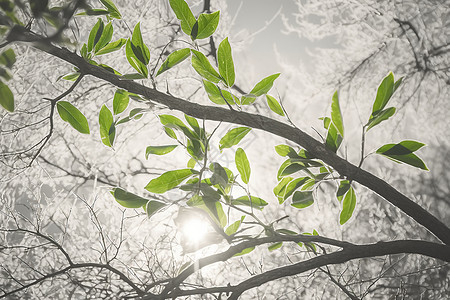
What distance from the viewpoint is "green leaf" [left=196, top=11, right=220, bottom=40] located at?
0.39 metres

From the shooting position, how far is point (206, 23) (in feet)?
1.29

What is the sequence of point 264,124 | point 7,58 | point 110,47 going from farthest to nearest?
point 110,47 → point 264,124 → point 7,58

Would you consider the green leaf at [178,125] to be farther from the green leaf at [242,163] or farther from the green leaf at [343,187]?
the green leaf at [343,187]

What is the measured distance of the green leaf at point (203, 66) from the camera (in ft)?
1.24

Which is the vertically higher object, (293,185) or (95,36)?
(95,36)

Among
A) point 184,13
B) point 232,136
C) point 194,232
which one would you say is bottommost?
point 194,232

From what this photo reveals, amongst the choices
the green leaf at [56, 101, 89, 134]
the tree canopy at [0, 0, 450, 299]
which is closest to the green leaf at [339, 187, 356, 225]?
the tree canopy at [0, 0, 450, 299]

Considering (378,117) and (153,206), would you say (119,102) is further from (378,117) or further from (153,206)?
(378,117)

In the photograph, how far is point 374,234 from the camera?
1521 millimetres

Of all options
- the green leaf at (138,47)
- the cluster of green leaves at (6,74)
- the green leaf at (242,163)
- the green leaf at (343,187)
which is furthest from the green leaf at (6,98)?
the green leaf at (343,187)

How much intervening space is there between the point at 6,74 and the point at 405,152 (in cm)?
43

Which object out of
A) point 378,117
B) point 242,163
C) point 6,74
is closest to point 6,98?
point 6,74

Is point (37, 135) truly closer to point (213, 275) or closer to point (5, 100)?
point (213, 275)

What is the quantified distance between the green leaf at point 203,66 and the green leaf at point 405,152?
0.23 m
